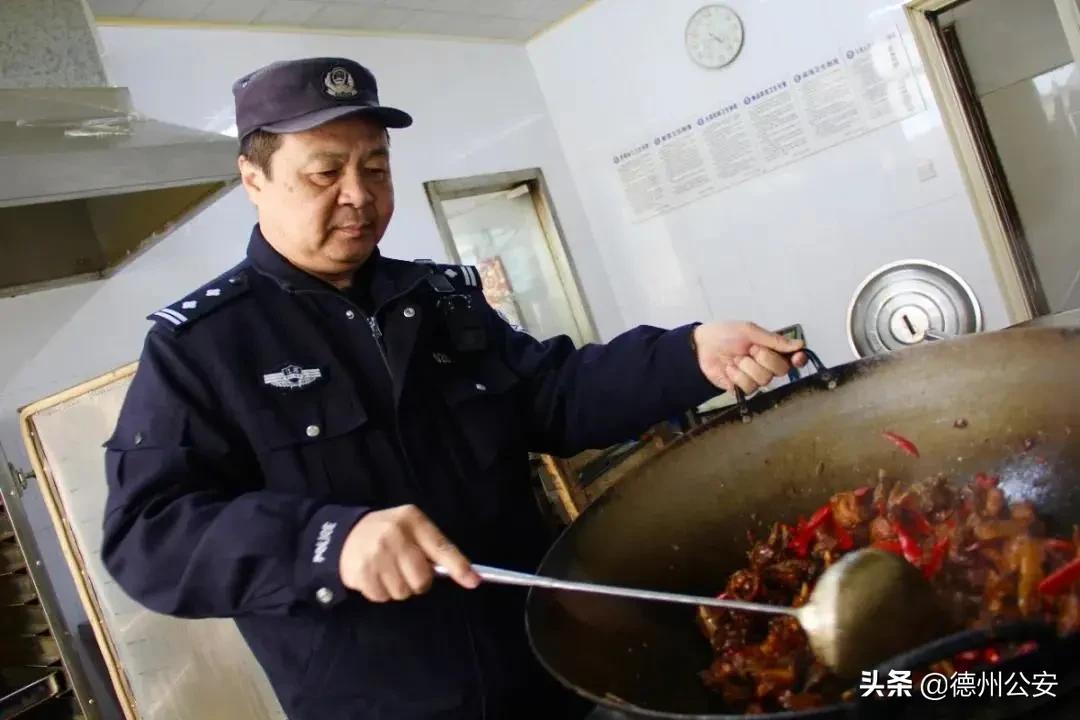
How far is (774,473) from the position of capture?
1244mm

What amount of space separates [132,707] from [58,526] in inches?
18.7

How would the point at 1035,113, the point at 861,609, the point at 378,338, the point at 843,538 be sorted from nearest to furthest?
the point at 861,609 < the point at 843,538 < the point at 378,338 < the point at 1035,113

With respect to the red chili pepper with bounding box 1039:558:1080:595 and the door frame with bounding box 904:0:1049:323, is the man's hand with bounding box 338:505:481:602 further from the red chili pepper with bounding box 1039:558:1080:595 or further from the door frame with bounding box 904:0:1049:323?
the door frame with bounding box 904:0:1049:323

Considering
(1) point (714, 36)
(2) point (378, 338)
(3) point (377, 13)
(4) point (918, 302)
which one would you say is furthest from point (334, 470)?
(1) point (714, 36)

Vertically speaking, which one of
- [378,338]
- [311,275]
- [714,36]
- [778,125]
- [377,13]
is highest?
[377,13]

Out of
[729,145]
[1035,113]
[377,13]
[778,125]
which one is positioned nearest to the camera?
[377,13]

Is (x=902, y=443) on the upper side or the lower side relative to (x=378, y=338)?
lower

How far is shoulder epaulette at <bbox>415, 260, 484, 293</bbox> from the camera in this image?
1345 millimetres

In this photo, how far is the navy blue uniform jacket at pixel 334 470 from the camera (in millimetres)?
922

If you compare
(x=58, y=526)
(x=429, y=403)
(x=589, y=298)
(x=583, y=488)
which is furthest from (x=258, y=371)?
(x=589, y=298)

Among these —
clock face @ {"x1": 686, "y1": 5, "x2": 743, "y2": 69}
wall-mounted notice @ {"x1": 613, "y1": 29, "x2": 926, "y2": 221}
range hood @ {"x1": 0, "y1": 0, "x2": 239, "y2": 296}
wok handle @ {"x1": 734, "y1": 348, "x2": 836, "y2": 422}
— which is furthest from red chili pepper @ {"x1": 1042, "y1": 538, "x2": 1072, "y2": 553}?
clock face @ {"x1": 686, "y1": 5, "x2": 743, "y2": 69}

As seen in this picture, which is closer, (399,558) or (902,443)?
(399,558)

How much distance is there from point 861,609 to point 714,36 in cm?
369

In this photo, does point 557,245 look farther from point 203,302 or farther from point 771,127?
point 203,302
